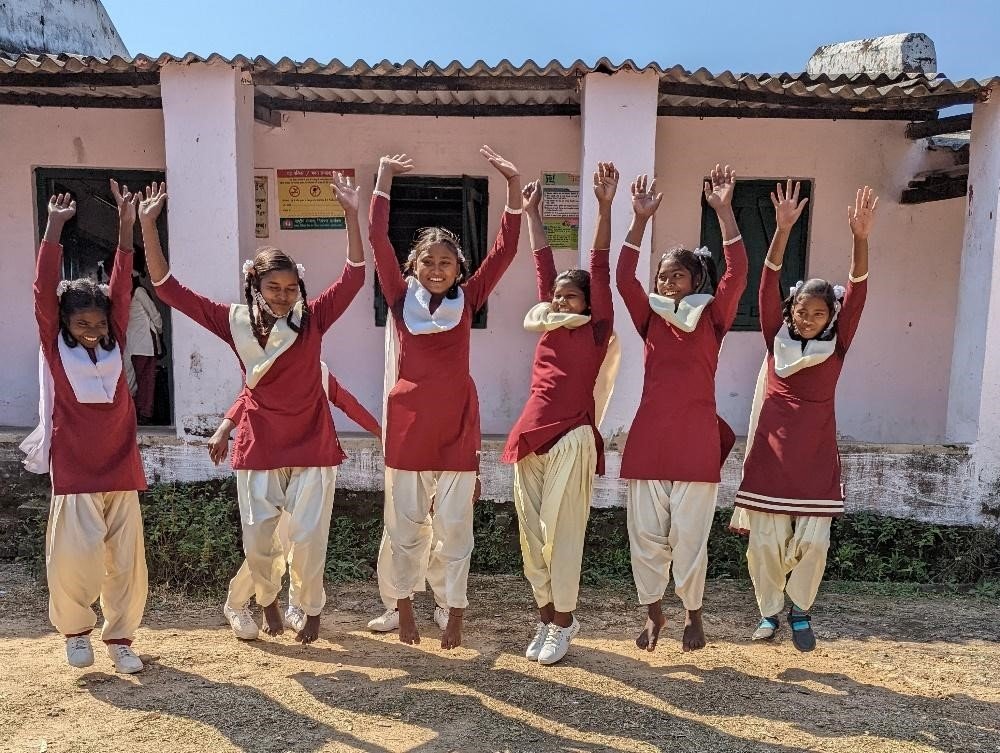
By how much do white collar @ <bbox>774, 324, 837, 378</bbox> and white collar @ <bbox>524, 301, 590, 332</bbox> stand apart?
87 cm

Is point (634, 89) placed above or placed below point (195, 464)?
above

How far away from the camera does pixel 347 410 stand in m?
3.62

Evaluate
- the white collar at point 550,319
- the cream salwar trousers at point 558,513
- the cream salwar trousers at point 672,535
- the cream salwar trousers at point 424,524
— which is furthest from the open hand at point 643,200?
the cream salwar trousers at point 424,524

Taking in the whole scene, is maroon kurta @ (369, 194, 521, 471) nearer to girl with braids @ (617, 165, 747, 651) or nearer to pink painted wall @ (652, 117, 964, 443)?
girl with braids @ (617, 165, 747, 651)

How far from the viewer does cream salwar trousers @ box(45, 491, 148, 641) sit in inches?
127

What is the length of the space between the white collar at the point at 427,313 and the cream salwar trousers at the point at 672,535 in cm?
103

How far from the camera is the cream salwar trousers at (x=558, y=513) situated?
3.41 m

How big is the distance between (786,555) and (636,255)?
4.87ft

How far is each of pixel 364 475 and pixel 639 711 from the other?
8.37 ft

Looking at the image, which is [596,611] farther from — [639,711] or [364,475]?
[364,475]

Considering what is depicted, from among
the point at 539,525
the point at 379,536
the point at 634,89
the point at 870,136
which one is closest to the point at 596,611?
the point at 539,525

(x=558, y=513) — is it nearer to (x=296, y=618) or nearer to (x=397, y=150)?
(x=296, y=618)

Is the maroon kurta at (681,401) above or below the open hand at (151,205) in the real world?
below

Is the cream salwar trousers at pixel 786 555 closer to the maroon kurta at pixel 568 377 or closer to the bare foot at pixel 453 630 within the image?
the maroon kurta at pixel 568 377
